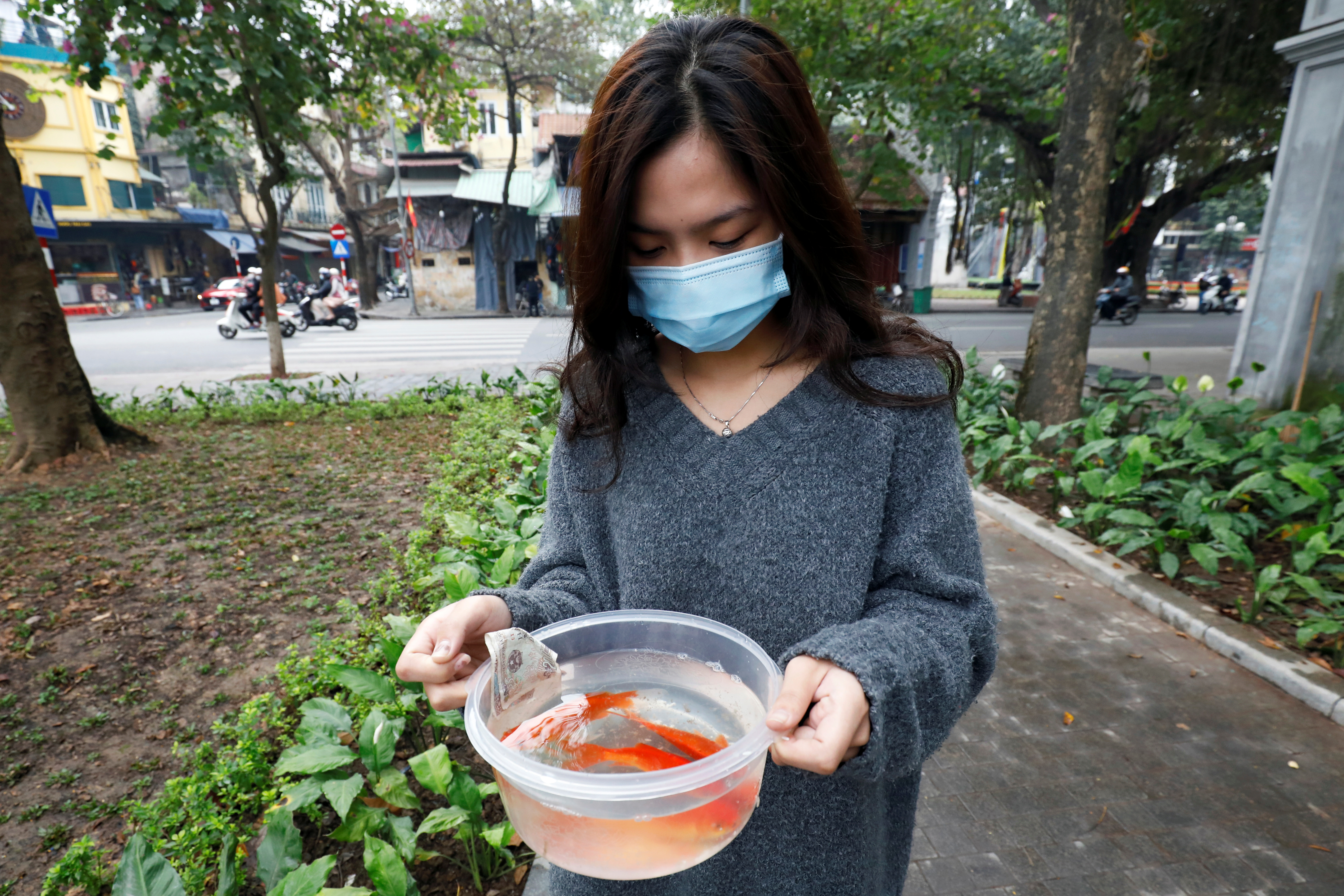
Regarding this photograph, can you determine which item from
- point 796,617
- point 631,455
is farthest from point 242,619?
point 796,617

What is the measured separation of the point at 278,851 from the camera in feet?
4.76

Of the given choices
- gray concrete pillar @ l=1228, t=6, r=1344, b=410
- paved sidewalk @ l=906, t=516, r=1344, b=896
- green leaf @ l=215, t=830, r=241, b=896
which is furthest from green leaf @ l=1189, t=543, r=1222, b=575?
green leaf @ l=215, t=830, r=241, b=896

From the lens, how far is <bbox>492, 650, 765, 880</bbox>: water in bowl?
27.7 inches

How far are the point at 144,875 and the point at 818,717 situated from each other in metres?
1.30

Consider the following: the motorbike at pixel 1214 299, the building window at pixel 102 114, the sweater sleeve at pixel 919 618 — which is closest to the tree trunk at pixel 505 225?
the building window at pixel 102 114

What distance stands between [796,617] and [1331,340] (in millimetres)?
5988

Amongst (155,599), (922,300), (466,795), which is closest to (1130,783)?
(466,795)

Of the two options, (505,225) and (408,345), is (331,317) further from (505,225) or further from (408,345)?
(505,225)

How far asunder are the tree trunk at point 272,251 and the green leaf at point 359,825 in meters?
6.79

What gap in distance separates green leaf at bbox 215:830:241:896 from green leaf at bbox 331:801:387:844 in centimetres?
21

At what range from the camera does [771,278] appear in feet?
3.46

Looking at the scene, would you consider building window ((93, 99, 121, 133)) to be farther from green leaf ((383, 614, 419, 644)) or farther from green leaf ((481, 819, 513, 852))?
green leaf ((481, 819, 513, 852))

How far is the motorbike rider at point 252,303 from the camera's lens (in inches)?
560

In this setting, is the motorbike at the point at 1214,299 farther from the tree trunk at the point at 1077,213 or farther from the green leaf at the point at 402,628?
the green leaf at the point at 402,628
